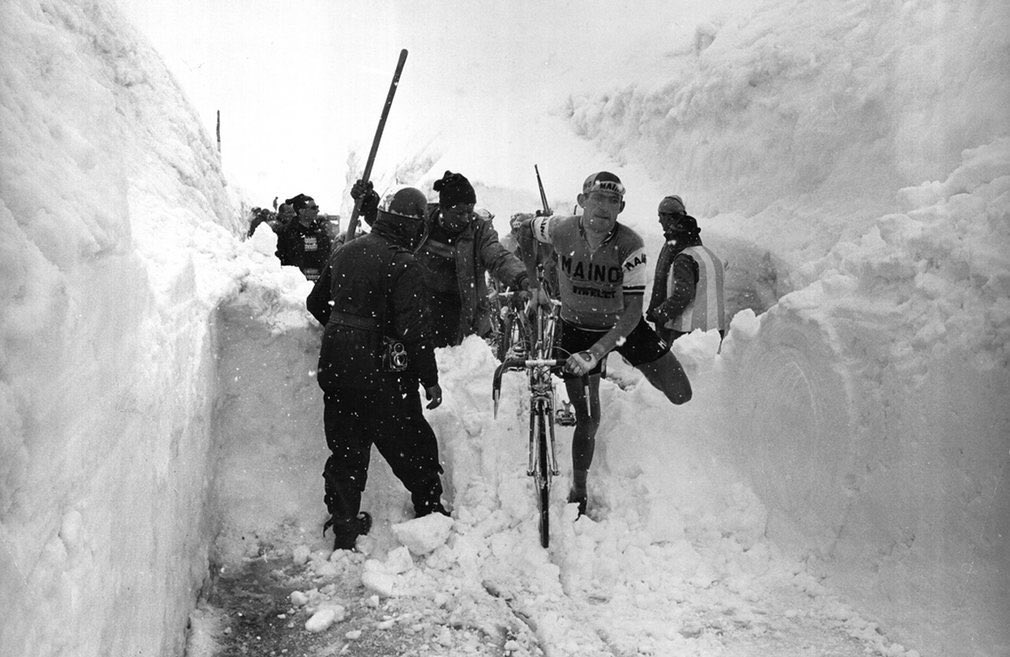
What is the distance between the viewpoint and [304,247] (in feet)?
25.3

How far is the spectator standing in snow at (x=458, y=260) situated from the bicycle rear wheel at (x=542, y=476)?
1.09 m

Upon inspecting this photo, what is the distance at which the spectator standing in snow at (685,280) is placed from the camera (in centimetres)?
540

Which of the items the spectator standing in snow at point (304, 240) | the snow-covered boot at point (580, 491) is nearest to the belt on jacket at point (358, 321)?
the snow-covered boot at point (580, 491)

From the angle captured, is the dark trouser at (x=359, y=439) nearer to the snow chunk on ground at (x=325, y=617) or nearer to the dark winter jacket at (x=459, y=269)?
the snow chunk on ground at (x=325, y=617)

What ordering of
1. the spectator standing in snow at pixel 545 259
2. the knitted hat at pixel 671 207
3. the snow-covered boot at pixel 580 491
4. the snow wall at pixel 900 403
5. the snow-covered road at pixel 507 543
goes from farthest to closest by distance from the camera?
the knitted hat at pixel 671 207 < the spectator standing in snow at pixel 545 259 < the snow-covered boot at pixel 580 491 < the snow-covered road at pixel 507 543 < the snow wall at pixel 900 403

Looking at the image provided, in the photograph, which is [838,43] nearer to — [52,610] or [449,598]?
[449,598]

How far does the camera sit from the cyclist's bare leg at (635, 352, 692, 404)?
14.5 ft

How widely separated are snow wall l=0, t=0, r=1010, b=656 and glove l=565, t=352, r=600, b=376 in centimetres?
115

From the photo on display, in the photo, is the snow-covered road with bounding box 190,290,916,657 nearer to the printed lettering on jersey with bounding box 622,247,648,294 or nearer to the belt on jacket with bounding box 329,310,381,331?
the belt on jacket with bounding box 329,310,381,331

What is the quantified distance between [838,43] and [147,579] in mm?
11669

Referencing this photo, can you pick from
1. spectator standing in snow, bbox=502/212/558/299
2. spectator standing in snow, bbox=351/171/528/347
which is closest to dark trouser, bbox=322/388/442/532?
spectator standing in snow, bbox=351/171/528/347

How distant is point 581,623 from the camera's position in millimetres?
3363

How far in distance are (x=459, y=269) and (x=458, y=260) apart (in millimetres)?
63

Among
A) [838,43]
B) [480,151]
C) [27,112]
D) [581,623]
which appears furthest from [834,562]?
[480,151]
